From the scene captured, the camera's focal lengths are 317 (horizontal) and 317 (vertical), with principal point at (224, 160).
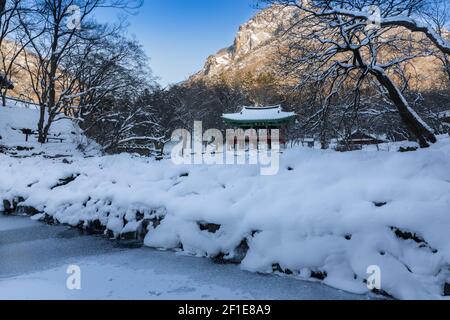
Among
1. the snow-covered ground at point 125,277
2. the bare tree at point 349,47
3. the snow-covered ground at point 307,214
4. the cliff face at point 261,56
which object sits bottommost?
the snow-covered ground at point 125,277

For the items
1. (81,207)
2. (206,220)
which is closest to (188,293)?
(206,220)

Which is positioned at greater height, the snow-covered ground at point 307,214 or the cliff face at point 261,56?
the cliff face at point 261,56

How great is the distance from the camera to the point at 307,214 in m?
4.15

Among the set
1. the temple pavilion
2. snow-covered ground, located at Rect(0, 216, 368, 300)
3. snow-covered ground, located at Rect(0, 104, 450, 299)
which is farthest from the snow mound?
the temple pavilion

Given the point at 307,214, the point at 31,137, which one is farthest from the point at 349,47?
the point at 31,137

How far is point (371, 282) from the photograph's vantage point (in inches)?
131

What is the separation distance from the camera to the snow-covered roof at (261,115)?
2436cm

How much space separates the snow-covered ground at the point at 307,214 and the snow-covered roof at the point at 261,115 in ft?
59.9

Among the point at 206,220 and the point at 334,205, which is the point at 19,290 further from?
the point at 334,205

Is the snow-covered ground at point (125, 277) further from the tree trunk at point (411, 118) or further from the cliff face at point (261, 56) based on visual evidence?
the cliff face at point (261, 56)

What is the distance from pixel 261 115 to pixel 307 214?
21823mm

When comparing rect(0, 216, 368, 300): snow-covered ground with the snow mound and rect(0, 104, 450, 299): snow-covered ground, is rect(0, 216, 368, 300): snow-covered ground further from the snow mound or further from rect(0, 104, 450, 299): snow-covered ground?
the snow mound

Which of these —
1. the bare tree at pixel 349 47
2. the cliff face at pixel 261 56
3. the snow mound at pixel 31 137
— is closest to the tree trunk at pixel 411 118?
the bare tree at pixel 349 47

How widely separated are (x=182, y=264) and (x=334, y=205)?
7.15ft
